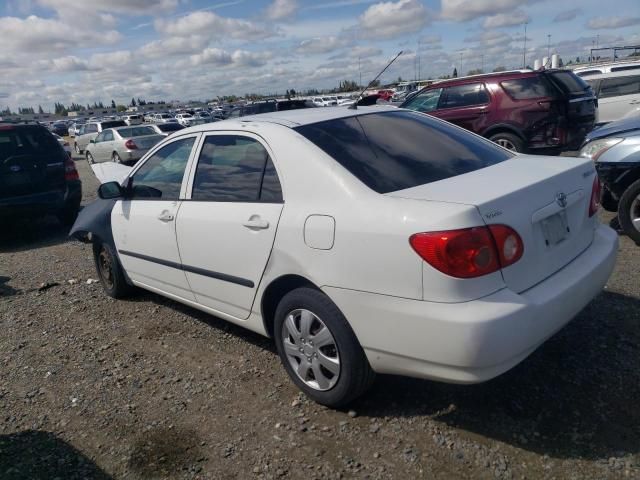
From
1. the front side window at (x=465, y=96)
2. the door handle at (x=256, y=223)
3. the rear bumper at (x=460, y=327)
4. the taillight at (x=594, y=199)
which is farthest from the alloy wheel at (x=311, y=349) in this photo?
the front side window at (x=465, y=96)

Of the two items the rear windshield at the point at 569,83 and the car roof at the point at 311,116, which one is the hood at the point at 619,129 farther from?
the rear windshield at the point at 569,83

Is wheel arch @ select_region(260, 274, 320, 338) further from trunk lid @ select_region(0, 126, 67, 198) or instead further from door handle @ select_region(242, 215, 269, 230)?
trunk lid @ select_region(0, 126, 67, 198)

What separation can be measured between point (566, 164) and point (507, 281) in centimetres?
106

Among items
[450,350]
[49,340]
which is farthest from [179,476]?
[49,340]

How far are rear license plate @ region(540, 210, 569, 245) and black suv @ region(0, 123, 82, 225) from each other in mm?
7469

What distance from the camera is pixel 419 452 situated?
277cm

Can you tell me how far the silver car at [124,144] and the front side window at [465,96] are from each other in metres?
10.6

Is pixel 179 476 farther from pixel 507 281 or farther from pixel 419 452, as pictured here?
pixel 507 281

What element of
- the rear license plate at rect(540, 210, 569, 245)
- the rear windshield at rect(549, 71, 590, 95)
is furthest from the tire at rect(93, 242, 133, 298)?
the rear windshield at rect(549, 71, 590, 95)

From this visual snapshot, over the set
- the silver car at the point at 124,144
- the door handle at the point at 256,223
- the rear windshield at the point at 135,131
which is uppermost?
the door handle at the point at 256,223

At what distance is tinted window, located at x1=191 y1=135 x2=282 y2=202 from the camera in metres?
3.34

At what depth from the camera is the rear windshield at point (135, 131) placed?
1887 centimetres

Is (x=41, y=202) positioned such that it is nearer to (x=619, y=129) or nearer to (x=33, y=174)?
(x=33, y=174)

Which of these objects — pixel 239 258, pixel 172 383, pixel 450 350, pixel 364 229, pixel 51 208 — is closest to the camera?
pixel 450 350
